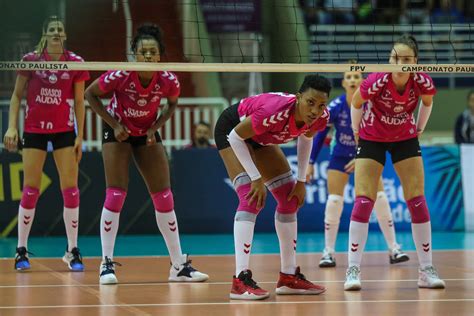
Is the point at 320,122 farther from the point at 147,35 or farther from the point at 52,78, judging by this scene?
the point at 52,78

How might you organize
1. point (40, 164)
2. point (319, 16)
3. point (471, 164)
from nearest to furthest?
1. point (40, 164)
2. point (471, 164)
3. point (319, 16)

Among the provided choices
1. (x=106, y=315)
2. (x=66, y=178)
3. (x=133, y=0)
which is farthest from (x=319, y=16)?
(x=106, y=315)

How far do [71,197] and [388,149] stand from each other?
364 centimetres

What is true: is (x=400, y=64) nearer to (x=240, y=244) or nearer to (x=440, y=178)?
(x=240, y=244)

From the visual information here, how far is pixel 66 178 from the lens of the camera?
428 inches

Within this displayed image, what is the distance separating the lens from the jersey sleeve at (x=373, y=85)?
29.6 ft

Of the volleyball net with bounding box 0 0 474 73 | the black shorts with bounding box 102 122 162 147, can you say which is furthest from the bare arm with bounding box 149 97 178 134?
the volleyball net with bounding box 0 0 474 73

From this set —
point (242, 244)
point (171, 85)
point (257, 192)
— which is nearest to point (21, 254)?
point (171, 85)

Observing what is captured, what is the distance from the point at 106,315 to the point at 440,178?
31.6ft

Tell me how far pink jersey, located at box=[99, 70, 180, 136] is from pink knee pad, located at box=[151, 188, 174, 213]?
1.93 ft

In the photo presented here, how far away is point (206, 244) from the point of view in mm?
14234

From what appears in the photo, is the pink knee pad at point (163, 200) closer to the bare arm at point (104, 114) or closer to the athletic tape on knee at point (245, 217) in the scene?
the bare arm at point (104, 114)

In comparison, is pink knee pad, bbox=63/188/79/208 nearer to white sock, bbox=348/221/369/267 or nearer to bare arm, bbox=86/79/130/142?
bare arm, bbox=86/79/130/142

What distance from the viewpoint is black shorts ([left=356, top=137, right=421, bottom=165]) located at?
29.9 ft
